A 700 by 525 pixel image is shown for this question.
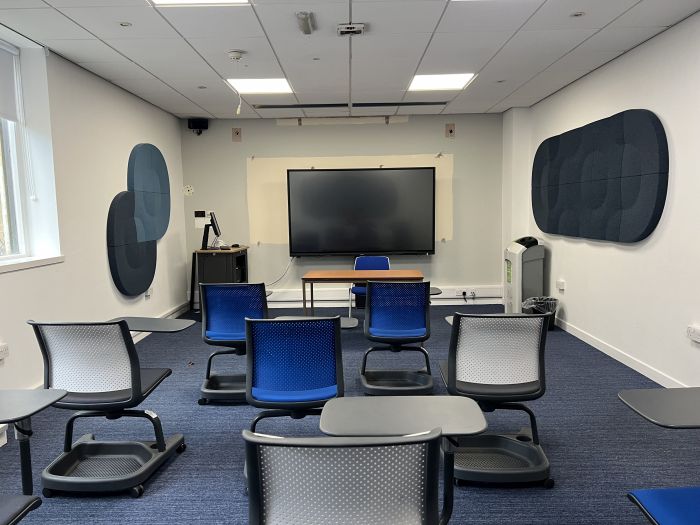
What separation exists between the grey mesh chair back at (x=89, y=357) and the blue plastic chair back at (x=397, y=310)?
68.7 inches

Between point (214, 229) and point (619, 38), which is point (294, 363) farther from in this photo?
point (214, 229)

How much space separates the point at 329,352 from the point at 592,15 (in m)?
2.95

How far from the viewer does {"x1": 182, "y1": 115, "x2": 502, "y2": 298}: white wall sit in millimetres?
6840

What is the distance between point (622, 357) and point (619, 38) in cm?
269

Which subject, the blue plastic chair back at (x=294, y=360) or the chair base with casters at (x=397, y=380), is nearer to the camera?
the blue plastic chair back at (x=294, y=360)

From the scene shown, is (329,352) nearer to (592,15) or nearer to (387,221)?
(592,15)

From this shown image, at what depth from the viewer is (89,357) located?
231 cm

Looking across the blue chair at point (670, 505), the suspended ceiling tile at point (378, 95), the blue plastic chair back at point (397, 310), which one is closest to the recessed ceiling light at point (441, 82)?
the suspended ceiling tile at point (378, 95)

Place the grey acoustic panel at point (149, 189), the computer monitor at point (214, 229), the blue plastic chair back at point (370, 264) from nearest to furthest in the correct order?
1. the grey acoustic panel at point (149, 189)
2. the blue plastic chair back at point (370, 264)
3. the computer monitor at point (214, 229)

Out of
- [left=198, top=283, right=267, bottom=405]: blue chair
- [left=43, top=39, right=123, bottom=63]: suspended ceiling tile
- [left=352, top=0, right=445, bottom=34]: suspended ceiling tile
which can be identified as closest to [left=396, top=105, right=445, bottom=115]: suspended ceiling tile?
[left=352, top=0, right=445, bottom=34]: suspended ceiling tile

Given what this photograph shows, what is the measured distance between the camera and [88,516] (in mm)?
2178

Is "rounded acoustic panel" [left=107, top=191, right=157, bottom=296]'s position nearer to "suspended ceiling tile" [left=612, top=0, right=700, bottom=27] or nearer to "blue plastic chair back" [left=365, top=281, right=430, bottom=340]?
"blue plastic chair back" [left=365, top=281, right=430, bottom=340]

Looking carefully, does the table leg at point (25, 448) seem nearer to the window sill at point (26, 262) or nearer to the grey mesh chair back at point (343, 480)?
the grey mesh chair back at point (343, 480)

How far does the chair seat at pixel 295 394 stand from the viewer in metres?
2.33
